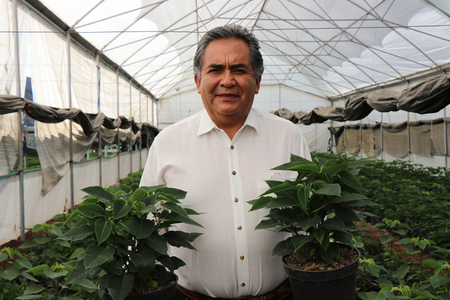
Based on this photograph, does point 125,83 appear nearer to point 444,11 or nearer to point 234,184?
point 444,11

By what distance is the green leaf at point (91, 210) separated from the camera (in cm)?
103

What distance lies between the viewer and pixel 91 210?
105cm

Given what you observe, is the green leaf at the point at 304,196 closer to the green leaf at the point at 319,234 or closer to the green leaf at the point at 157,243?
the green leaf at the point at 319,234

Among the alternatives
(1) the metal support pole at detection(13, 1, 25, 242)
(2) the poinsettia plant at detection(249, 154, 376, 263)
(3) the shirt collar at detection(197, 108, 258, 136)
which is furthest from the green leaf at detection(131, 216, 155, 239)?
(1) the metal support pole at detection(13, 1, 25, 242)

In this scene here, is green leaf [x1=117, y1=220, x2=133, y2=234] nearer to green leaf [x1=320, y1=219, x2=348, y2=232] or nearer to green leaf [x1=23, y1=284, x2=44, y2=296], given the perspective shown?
green leaf [x1=320, y1=219, x2=348, y2=232]

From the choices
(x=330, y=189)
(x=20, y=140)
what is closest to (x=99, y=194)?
(x=330, y=189)

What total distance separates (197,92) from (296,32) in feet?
29.8

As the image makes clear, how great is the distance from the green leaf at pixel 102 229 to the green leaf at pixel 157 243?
14 centimetres

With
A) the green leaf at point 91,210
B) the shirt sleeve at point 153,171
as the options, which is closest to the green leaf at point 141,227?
the green leaf at point 91,210

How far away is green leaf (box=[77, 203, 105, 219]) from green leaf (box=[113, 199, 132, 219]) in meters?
0.06

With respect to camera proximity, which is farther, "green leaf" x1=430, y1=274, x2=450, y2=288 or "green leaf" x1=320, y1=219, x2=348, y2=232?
"green leaf" x1=430, y1=274, x2=450, y2=288

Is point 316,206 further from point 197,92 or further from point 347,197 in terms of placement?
point 197,92

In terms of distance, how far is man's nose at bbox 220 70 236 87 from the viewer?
138 cm

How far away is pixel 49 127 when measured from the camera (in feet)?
23.3
